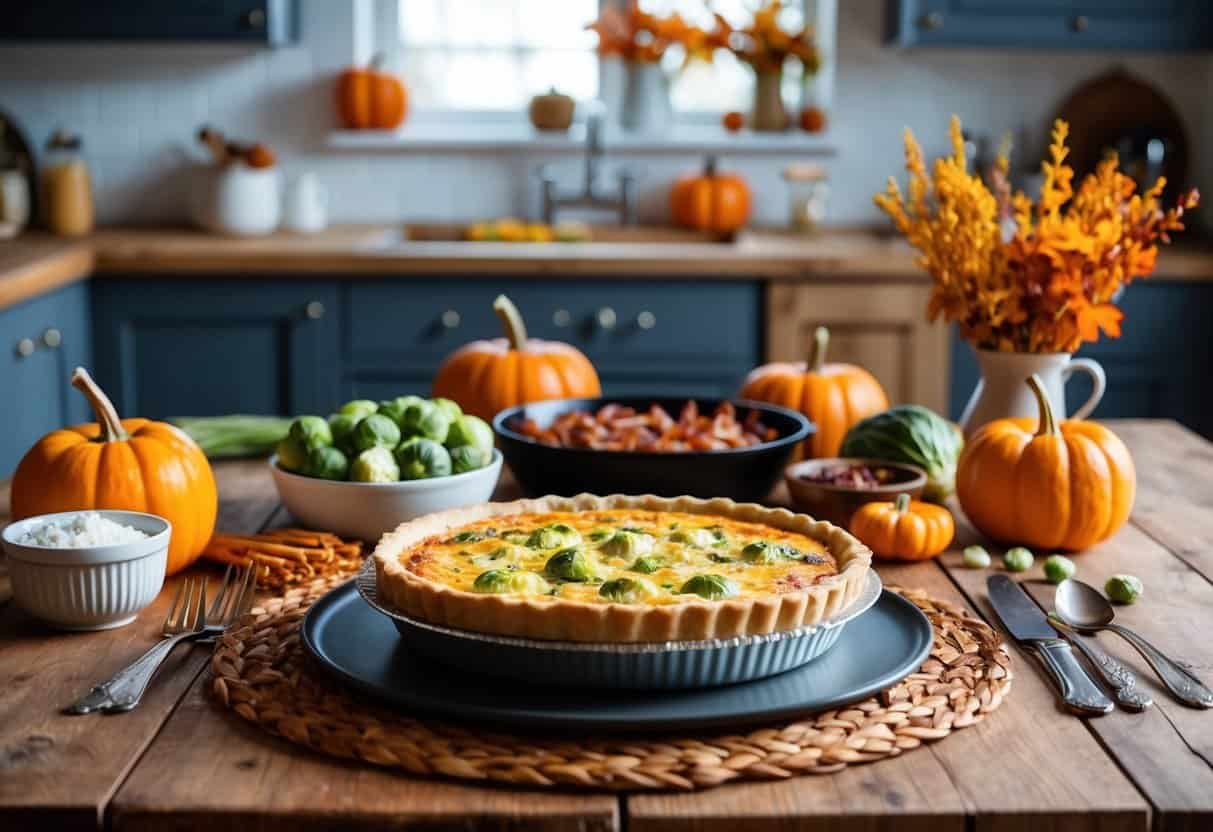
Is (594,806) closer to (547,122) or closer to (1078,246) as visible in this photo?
(1078,246)

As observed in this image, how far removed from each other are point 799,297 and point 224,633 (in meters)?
2.69

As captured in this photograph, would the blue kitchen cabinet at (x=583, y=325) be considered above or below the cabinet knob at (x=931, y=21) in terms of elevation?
below

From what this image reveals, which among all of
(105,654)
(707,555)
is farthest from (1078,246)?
(105,654)

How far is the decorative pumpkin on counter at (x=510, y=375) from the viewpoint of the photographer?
226 centimetres

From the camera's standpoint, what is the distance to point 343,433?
1752 millimetres

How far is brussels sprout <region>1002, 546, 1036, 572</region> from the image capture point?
1.66 metres

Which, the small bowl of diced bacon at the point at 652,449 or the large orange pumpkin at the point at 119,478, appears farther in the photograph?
the small bowl of diced bacon at the point at 652,449

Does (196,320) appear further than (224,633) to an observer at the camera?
Yes

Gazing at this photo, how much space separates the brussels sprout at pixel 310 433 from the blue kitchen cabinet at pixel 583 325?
2.18 meters

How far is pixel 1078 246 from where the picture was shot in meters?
1.82

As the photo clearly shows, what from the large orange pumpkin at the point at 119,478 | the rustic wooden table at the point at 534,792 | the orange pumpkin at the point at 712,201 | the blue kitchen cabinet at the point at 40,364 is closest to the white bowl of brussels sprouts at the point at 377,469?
the large orange pumpkin at the point at 119,478

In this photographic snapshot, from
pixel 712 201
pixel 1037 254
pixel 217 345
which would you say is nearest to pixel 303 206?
pixel 217 345

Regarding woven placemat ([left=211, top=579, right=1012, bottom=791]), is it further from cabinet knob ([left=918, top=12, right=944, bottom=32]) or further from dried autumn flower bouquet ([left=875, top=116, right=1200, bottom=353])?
cabinet knob ([left=918, top=12, right=944, bottom=32])

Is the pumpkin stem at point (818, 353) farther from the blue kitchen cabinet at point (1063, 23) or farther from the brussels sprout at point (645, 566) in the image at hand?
the blue kitchen cabinet at point (1063, 23)
